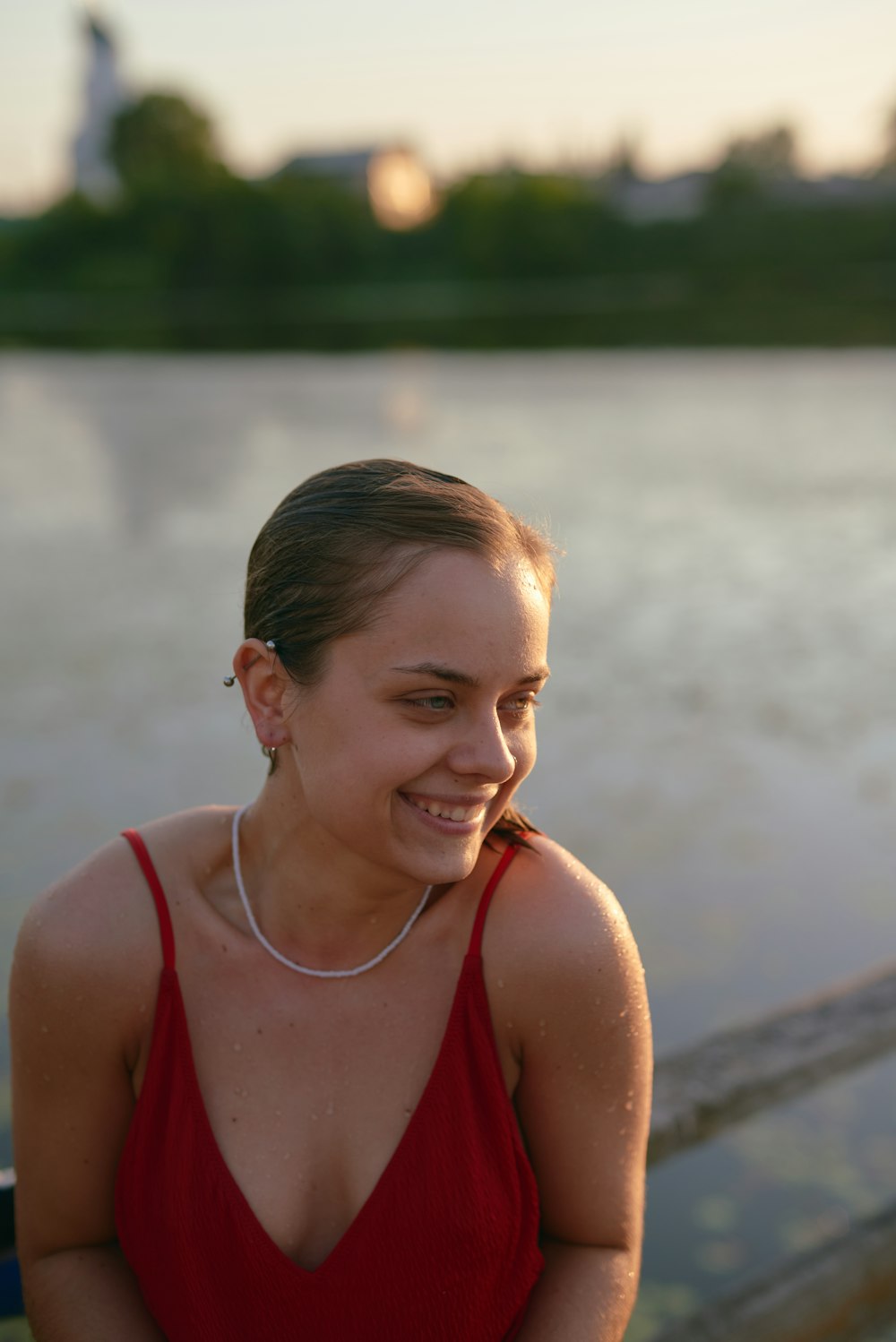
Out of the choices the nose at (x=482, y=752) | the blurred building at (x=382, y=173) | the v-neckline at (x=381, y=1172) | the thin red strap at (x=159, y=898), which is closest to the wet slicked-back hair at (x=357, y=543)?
the nose at (x=482, y=752)

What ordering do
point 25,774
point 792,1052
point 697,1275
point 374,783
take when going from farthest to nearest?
point 25,774 → point 697,1275 → point 792,1052 → point 374,783

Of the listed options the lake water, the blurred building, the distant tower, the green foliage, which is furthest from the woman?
the distant tower

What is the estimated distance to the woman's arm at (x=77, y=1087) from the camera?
1707mm

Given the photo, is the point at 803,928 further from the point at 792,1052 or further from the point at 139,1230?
the point at 139,1230

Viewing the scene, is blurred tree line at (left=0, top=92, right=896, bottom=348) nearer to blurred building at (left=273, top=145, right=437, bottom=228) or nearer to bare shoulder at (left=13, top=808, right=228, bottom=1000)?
blurred building at (left=273, top=145, right=437, bottom=228)

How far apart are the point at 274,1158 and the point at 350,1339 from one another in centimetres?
24

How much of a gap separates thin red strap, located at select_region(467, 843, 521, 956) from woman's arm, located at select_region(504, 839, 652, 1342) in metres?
0.03

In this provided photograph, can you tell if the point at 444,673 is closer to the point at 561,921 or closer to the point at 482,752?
the point at 482,752

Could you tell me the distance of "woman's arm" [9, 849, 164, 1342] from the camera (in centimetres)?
171

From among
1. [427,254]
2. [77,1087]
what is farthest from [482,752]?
[427,254]

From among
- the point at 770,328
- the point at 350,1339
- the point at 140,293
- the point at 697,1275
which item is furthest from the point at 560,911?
the point at 140,293

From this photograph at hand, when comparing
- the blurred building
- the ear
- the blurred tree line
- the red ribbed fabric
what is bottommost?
the red ribbed fabric

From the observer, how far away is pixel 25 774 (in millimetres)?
5926

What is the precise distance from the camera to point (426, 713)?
5.26 feet
